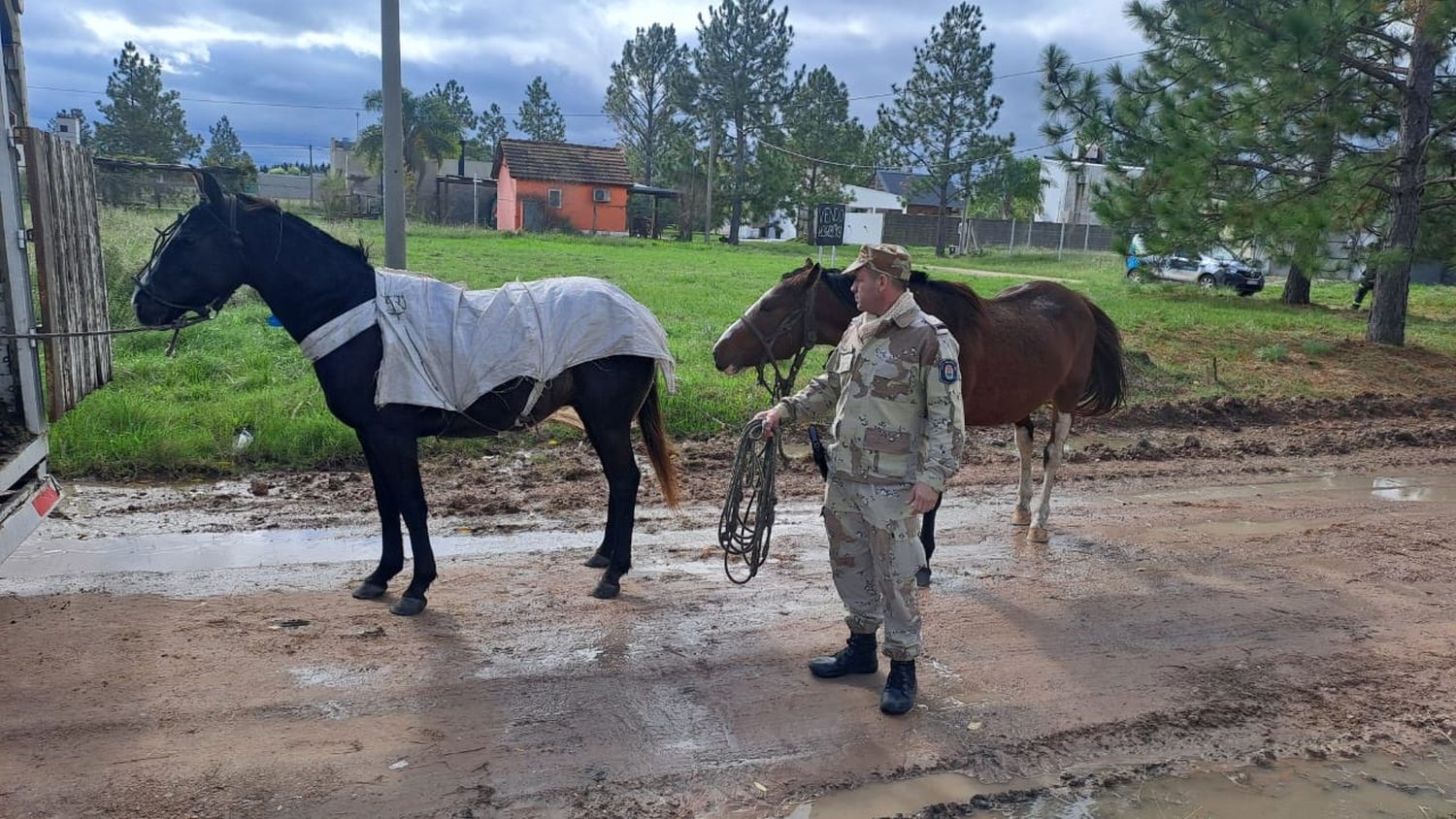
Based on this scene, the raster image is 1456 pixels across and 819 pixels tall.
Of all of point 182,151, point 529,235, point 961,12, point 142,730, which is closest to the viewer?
point 142,730

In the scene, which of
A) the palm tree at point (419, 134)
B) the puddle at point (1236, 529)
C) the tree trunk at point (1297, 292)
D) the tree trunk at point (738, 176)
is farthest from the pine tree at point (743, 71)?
the puddle at point (1236, 529)

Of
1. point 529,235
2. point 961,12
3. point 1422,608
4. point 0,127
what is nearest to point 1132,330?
point 1422,608

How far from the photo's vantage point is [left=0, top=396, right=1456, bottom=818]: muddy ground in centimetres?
357

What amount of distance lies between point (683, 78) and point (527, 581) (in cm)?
5049

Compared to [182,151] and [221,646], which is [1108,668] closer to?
[221,646]

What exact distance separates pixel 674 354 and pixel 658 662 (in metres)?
7.26

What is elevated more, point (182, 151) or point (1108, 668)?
point (182, 151)

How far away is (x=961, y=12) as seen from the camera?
48.2m

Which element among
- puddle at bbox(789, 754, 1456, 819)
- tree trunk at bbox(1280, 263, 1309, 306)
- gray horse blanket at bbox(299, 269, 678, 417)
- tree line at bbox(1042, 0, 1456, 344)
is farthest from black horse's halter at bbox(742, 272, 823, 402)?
tree trunk at bbox(1280, 263, 1309, 306)

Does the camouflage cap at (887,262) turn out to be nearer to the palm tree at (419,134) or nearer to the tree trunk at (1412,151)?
the tree trunk at (1412,151)

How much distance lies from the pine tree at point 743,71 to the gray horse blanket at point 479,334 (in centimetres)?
4660

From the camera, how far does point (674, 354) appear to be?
1158 cm

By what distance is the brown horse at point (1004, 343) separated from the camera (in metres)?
5.58

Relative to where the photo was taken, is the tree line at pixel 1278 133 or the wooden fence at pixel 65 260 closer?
the wooden fence at pixel 65 260
